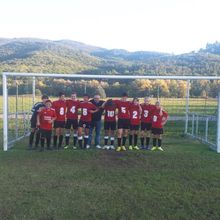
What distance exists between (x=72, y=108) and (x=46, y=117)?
1.05m

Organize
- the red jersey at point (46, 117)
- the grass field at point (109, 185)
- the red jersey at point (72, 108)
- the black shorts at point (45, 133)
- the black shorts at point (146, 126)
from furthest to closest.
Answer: the black shorts at point (146, 126) → the red jersey at point (72, 108) → the black shorts at point (45, 133) → the red jersey at point (46, 117) → the grass field at point (109, 185)

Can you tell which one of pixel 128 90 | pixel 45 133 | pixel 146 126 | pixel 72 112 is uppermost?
pixel 128 90

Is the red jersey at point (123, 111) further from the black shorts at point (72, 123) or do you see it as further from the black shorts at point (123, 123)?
the black shorts at point (72, 123)

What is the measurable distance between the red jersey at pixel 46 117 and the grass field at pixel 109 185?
913 millimetres

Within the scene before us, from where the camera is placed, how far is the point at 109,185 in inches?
314

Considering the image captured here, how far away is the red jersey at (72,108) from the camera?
41.3ft

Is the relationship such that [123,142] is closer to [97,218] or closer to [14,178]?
[14,178]

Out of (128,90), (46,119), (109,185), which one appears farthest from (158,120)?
(109,185)

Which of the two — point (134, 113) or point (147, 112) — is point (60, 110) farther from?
point (147, 112)

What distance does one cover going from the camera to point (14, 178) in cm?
845

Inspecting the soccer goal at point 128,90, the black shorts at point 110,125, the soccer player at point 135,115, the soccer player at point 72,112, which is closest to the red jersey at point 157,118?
the soccer player at point 135,115

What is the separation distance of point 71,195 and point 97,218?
1.38 meters

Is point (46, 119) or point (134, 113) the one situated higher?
point (134, 113)

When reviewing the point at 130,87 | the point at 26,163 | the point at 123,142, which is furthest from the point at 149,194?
the point at 130,87
